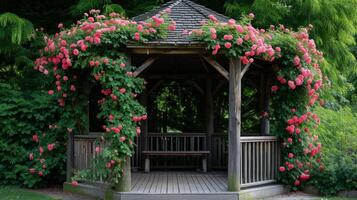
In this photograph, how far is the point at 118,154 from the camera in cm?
659

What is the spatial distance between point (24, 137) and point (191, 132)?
414cm

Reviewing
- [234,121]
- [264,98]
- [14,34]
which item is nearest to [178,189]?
[234,121]

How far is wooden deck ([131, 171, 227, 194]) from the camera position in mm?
7109

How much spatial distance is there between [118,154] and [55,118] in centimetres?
296

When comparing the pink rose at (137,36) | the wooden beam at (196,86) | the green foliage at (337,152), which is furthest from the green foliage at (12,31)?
the green foliage at (337,152)

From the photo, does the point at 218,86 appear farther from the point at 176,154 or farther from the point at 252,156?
the point at 252,156

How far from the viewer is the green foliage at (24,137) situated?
28.0 ft

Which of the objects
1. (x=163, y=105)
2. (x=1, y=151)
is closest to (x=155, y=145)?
(x=163, y=105)

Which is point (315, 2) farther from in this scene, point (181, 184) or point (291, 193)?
point (181, 184)

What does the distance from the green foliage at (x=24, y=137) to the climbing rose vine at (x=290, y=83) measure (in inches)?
154

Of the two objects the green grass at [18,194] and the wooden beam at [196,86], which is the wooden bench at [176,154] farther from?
the green grass at [18,194]

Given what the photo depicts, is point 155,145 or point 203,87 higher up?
point 203,87

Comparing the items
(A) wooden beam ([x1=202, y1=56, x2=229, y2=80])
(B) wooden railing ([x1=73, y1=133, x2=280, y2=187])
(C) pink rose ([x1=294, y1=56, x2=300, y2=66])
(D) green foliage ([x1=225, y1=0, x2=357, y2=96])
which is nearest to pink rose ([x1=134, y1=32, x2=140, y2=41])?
(A) wooden beam ([x1=202, y1=56, x2=229, y2=80])

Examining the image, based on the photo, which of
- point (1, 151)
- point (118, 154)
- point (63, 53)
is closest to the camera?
point (118, 154)
